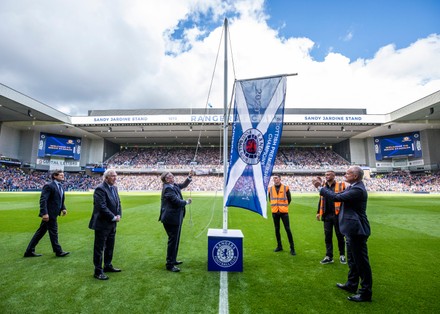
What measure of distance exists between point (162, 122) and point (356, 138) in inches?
1508

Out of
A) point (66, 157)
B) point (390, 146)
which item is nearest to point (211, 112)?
point (66, 157)

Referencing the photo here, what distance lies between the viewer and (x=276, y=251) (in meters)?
5.91

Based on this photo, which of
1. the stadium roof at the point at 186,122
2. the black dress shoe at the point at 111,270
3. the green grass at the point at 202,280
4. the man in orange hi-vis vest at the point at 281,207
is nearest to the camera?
the green grass at the point at 202,280

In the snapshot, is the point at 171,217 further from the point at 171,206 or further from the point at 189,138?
the point at 189,138

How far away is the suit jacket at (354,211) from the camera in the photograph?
11.6ft

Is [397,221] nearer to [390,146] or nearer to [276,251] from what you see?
[276,251]

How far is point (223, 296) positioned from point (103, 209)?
247 centimetres

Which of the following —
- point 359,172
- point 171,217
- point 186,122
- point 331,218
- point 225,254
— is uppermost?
point 186,122

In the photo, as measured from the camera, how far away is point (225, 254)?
4582 mm

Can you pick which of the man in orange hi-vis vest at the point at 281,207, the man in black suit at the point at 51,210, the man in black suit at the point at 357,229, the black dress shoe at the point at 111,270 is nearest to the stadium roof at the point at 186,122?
the man in orange hi-vis vest at the point at 281,207

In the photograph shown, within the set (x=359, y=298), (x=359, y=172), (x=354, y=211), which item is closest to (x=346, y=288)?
(x=359, y=298)

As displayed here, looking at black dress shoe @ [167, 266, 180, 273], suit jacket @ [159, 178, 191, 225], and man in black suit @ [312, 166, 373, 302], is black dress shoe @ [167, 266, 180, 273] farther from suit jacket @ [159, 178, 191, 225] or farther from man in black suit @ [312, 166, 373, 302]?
man in black suit @ [312, 166, 373, 302]

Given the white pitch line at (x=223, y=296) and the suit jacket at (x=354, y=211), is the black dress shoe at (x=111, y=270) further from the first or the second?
the suit jacket at (x=354, y=211)

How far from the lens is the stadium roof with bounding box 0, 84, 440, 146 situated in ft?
108
